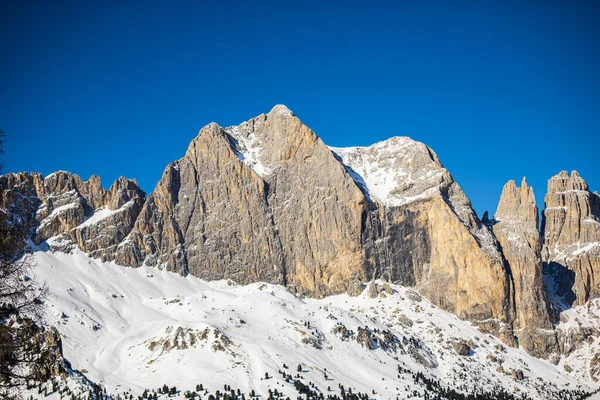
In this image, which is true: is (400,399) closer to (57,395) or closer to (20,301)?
(57,395)

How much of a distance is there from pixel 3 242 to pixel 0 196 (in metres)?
2.23

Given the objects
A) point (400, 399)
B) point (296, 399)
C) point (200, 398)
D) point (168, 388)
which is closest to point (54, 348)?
point (168, 388)

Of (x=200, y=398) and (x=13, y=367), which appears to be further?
(x=200, y=398)

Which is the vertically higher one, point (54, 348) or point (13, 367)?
point (54, 348)

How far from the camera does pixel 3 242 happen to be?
25.2 metres

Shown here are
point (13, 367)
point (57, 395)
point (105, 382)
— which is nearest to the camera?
point (13, 367)

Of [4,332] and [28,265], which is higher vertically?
[28,265]

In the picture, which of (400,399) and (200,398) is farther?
(400,399)

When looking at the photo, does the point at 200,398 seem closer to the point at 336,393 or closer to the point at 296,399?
the point at 296,399

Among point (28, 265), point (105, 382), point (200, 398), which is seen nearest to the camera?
point (28, 265)

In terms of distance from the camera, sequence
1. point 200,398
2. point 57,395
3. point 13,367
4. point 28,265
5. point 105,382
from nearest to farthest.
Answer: point 28,265
point 13,367
point 57,395
point 200,398
point 105,382

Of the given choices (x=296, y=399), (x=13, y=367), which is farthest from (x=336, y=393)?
(x=13, y=367)

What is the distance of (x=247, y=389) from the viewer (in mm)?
191000

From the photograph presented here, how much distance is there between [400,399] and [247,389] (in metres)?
54.2
